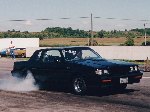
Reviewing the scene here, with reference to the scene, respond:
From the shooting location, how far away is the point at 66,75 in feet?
36.4

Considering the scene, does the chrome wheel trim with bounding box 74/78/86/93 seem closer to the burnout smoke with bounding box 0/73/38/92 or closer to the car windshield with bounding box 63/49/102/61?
the car windshield with bounding box 63/49/102/61

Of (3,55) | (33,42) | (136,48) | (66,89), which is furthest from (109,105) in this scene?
(33,42)

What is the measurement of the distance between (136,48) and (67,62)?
80.7 ft

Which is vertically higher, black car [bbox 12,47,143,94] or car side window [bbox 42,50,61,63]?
car side window [bbox 42,50,61,63]

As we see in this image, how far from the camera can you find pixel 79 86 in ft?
35.7

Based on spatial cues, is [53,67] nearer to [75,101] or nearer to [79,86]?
[79,86]

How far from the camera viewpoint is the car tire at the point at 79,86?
10644 mm

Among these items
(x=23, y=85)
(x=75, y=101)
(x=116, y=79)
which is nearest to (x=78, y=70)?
(x=116, y=79)

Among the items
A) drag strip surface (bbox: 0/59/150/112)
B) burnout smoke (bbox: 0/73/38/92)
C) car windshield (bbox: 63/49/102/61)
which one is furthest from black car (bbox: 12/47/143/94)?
drag strip surface (bbox: 0/59/150/112)

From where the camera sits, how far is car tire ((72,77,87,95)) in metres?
10.6

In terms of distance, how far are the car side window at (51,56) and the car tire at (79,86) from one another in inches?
39.6

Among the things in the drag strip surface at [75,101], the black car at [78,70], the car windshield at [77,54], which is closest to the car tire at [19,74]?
the black car at [78,70]

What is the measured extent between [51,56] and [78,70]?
159cm

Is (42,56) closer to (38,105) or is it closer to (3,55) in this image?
(38,105)
